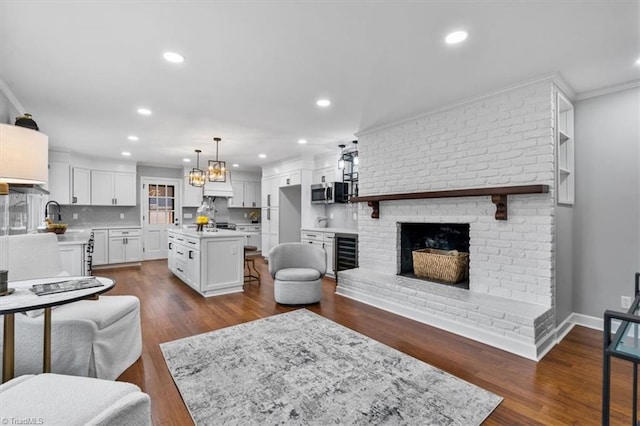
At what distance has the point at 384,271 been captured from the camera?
14.6ft

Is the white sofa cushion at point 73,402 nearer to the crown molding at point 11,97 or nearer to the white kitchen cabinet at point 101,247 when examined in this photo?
the crown molding at point 11,97

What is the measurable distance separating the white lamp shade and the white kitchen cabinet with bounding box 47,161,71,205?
215 inches

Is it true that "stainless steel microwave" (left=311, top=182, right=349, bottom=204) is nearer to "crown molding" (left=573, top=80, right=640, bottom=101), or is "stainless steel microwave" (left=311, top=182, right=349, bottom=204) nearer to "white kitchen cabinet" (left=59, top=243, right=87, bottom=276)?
"crown molding" (left=573, top=80, right=640, bottom=101)

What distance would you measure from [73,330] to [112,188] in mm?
6227

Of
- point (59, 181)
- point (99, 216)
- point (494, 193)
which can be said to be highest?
point (59, 181)

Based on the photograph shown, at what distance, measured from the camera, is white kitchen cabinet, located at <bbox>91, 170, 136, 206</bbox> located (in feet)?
22.8

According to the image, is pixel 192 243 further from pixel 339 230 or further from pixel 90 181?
pixel 90 181

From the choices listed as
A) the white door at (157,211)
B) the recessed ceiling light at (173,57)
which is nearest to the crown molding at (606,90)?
the recessed ceiling light at (173,57)

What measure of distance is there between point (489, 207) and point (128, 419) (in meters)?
3.49

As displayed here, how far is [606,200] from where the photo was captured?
10.4 feet

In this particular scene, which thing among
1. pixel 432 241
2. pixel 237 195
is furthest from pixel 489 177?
pixel 237 195

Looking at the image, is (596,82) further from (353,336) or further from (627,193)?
(353,336)

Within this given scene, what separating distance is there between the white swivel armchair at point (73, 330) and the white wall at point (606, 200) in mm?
4485

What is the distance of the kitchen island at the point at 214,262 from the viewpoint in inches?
172
